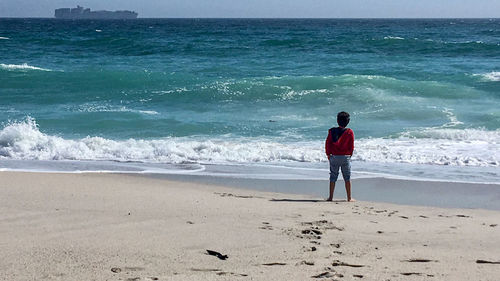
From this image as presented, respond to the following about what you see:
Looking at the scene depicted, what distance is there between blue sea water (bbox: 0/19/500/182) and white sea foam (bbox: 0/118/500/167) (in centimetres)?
2

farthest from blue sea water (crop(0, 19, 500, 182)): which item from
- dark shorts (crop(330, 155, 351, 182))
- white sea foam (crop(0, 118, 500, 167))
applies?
dark shorts (crop(330, 155, 351, 182))

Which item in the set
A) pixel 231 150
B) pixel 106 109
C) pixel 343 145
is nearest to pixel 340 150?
pixel 343 145

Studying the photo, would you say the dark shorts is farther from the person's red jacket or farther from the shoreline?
the shoreline

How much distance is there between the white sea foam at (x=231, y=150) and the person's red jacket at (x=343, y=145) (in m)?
2.78

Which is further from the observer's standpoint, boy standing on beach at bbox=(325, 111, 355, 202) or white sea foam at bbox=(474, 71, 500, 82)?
white sea foam at bbox=(474, 71, 500, 82)

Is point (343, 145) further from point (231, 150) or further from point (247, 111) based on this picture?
point (247, 111)

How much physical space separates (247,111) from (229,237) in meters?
11.5

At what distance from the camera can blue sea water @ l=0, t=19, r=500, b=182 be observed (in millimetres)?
10570


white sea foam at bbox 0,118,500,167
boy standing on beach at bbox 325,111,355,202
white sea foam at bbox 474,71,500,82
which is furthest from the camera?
white sea foam at bbox 474,71,500,82

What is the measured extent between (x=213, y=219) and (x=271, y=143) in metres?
6.29

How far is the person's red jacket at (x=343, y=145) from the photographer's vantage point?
7.77 metres

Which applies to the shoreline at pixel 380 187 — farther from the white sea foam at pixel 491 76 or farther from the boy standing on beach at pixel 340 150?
the white sea foam at pixel 491 76

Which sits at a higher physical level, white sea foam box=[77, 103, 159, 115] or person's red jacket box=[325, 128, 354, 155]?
person's red jacket box=[325, 128, 354, 155]

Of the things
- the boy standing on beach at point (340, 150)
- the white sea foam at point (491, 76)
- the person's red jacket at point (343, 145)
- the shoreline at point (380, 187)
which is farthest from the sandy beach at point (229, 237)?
the white sea foam at point (491, 76)
